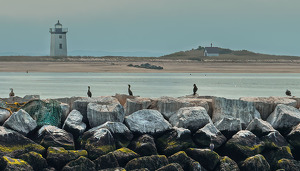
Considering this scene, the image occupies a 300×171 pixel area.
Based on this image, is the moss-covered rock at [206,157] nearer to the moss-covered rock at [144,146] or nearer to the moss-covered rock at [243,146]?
the moss-covered rock at [243,146]

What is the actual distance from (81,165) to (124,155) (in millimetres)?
610

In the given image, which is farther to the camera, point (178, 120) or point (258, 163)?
point (178, 120)

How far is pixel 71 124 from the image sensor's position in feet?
23.4

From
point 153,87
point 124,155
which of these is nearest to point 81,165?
point 124,155

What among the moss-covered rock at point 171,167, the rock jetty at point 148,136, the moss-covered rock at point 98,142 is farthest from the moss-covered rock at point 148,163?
the moss-covered rock at point 98,142

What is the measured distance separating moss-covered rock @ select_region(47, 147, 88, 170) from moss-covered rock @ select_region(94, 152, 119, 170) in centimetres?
23

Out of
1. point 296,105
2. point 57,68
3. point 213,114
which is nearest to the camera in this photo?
point 213,114

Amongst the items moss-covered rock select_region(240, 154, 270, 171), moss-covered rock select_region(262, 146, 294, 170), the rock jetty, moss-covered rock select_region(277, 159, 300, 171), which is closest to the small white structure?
the rock jetty

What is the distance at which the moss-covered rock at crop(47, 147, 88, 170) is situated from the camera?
6.39 metres

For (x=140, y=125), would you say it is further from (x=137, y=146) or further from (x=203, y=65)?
(x=203, y=65)

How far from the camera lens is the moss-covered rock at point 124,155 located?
6.52m

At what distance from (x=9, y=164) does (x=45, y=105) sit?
158 centimetres

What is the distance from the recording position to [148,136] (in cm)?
690

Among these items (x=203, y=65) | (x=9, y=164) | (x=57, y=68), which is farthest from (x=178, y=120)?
(x=203, y=65)
